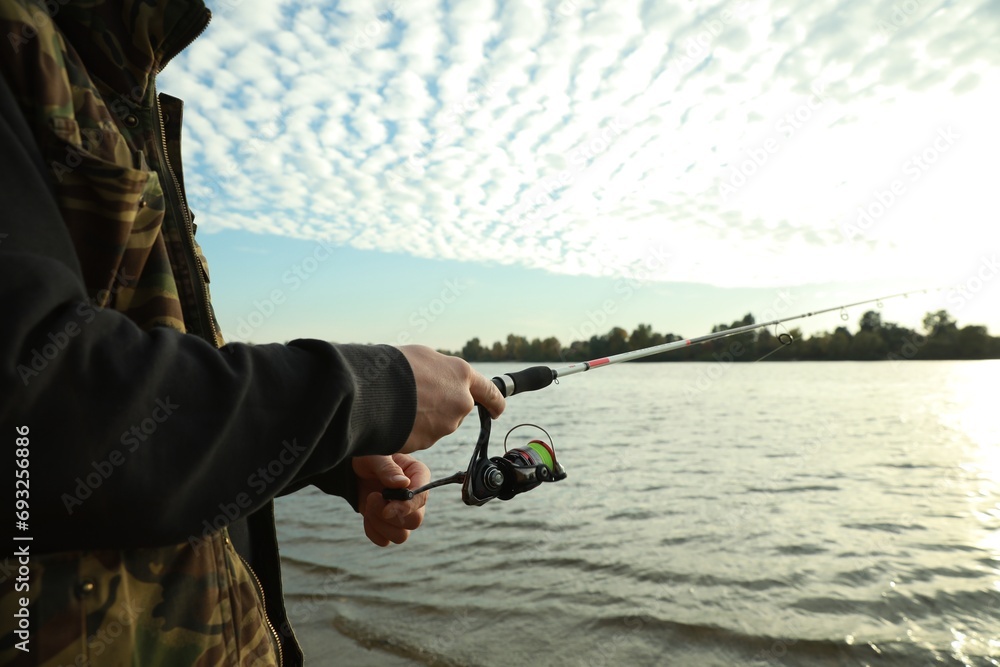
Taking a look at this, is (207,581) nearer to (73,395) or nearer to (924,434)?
(73,395)

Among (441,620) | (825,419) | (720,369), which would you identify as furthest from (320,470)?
(720,369)

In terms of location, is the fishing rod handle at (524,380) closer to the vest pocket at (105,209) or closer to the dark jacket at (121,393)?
the dark jacket at (121,393)

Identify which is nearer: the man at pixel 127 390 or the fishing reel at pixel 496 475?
the man at pixel 127 390

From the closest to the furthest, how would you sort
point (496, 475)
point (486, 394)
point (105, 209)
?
point (105, 209) < point (486, 394) < point (496, 475)

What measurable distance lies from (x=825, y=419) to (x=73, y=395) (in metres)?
18.9

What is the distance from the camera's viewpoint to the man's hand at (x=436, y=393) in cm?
137

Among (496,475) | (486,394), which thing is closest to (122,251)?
(486,394)

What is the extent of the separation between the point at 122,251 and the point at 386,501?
3.79ft

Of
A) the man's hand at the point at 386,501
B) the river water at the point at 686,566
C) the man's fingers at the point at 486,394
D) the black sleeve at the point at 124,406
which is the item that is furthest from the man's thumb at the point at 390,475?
the river water at the point at 686,566

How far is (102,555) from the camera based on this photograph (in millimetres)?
1086

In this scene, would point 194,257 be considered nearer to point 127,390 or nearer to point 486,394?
point 127,390

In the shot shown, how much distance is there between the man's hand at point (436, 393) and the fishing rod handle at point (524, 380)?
0.68 metres

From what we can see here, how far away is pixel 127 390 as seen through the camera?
0.96 metres

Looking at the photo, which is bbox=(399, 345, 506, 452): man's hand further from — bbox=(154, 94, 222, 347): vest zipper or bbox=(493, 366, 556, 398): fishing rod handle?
bbox=(493, 366, 556, 398): fishing rod handle
